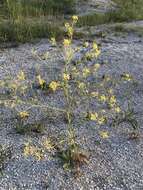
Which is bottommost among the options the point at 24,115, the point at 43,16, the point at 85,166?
the point at 85,166

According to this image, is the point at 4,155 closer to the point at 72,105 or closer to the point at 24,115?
the point at 24,115

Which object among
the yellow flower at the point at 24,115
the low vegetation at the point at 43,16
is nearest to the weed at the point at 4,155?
the yellow flower at the point at 24,115

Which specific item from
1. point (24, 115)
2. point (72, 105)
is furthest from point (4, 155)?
point (72, 105)

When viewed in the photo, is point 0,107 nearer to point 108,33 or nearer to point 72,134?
point 72,134

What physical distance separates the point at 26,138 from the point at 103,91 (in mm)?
2452

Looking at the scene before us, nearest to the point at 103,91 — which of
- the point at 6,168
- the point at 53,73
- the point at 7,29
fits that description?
the point at 53,73

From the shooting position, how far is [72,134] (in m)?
8.05

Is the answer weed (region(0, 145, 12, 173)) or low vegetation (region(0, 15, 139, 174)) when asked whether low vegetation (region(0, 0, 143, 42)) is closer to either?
low vegetation (region(0, 15, 139, 174))

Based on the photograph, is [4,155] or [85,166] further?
[4,155]

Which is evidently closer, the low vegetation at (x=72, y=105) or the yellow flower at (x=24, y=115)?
the low vegetation at (x=72, y=105)

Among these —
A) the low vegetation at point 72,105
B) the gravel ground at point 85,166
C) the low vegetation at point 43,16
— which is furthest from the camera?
the low vegetation at point 43,16

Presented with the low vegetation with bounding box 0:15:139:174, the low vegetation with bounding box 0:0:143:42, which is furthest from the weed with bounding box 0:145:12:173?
the low vegetation with bounding box 0:0:143:42

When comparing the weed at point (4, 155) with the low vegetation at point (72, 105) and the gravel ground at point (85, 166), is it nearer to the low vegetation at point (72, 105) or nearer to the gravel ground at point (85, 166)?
the gravel ground at point (85, 166)

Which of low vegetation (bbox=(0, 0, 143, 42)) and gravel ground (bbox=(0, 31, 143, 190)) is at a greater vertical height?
low vegetation (bbox=(0, 0, 143, 42))
